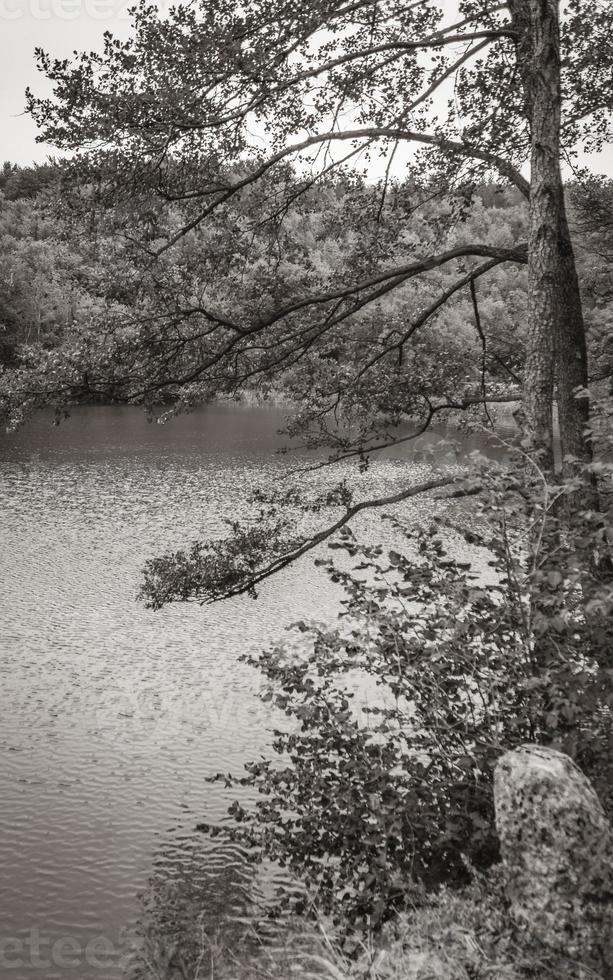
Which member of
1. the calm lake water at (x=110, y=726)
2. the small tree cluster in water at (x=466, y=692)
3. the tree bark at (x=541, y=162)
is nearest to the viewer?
the small tree cluster in water at (x=466, y=692)

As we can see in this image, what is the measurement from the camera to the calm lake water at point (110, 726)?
518cm

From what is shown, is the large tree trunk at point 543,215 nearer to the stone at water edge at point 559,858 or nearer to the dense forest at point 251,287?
the dense forest at point 251,287

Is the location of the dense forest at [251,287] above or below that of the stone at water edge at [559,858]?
above

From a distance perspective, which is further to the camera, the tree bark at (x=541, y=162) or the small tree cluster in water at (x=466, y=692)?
the tree bark at (x=541, y=162)

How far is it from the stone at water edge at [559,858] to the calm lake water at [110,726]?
254 centimetres

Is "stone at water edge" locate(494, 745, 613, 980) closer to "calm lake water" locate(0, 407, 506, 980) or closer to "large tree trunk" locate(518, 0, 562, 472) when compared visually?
"calm lake water" locate(0, 407, 506, 980)

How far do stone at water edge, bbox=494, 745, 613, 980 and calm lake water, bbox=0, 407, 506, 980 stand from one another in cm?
254

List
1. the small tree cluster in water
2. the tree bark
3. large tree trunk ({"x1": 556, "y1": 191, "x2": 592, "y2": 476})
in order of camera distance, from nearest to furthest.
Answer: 1. the small tree cluster in water
2. the tree bark
3. large tree trunk ({"x1": 556, "y1": 191, "x2": 592, "y2": 476})

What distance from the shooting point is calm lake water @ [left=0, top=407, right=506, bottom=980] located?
17.0 ft

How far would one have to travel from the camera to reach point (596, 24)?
22.6ft

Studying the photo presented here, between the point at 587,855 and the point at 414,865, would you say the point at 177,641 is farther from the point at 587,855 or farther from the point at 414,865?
the point at 587,855

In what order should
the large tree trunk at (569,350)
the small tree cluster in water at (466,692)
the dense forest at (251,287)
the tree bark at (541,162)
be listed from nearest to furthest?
the small tree cluster in water at (466,692), the tree bark at (541,162), the dense forest at (251,287), the large tree trunk at (569,350)

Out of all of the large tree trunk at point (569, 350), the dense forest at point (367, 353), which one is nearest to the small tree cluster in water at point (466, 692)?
the dense forest at point (367, 353)

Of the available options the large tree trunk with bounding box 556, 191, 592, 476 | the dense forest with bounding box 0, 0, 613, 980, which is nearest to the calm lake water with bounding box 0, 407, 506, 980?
the dense forest with bounding box 0, 0, 613, 980
